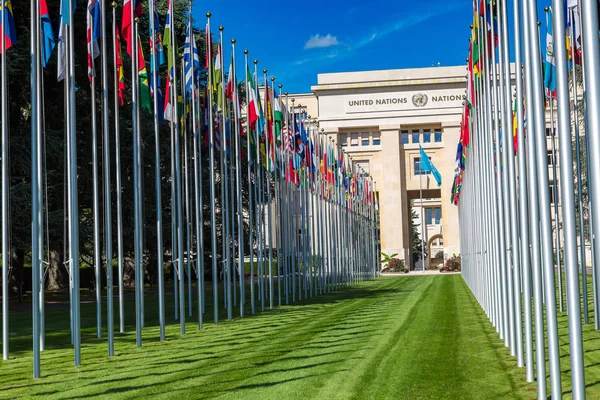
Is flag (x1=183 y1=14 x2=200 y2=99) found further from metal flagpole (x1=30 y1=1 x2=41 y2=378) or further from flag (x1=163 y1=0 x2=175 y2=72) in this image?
metal flagpole (x1=30 y1=1 x2=41 y2=378)

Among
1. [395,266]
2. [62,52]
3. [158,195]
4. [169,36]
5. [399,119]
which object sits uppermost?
[399,119]

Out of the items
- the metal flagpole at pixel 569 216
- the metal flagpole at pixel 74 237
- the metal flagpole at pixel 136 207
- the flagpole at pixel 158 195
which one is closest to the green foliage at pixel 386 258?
the flagpole at pixel 158 195

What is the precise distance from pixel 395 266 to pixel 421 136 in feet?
53.0

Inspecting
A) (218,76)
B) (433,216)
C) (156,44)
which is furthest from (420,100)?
(156,44)

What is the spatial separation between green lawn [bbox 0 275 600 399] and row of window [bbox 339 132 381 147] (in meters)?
61.2

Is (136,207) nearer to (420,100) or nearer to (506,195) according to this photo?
(506,195)

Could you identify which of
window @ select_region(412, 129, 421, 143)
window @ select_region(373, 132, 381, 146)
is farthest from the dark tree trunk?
window @ select_region(412, 129, 421, 143)

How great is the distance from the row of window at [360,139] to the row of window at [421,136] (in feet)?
9.77

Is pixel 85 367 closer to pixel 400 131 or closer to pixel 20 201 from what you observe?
pixel 20 201

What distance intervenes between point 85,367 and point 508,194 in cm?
762

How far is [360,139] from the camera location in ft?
268

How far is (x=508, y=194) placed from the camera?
37.9 ft

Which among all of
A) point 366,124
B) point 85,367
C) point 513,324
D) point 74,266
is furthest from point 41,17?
point 366,124

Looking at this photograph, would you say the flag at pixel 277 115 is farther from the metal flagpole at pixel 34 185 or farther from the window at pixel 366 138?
the window at pixel 366 138
